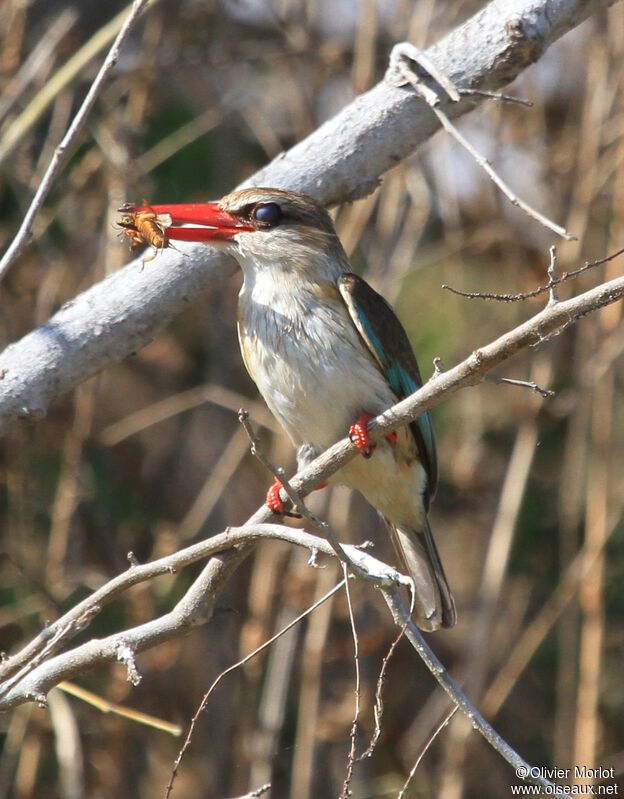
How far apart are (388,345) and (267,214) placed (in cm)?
53

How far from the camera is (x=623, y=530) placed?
16.0 feet

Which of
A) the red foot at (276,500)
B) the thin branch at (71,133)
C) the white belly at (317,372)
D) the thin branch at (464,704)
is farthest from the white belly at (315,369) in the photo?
the thin branch at (464,704)

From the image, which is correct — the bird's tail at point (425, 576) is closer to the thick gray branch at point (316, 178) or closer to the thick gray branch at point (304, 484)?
the thick gray branch at point (304, 484)

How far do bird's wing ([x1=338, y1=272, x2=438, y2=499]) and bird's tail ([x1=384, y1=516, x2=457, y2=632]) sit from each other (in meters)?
0.15

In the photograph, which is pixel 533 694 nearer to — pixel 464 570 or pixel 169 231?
pixel 464 570

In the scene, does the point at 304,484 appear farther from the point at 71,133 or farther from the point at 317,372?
the point at 71,133

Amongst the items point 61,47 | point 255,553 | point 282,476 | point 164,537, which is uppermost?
point 61,47

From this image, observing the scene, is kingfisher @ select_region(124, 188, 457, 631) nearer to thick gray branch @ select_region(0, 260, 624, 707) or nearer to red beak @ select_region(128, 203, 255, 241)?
red beak @ select_region(128, 203, 255, 241)

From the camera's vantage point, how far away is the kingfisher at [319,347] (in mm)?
3029

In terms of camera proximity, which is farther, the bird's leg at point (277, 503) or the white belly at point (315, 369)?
the white belly at point (315, 369)

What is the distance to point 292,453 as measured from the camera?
4.49 m

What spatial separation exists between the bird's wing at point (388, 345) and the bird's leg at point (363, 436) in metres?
0.16

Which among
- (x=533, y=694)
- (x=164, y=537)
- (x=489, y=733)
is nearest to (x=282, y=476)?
(x=489, y=733)

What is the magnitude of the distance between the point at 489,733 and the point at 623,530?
3213mm
